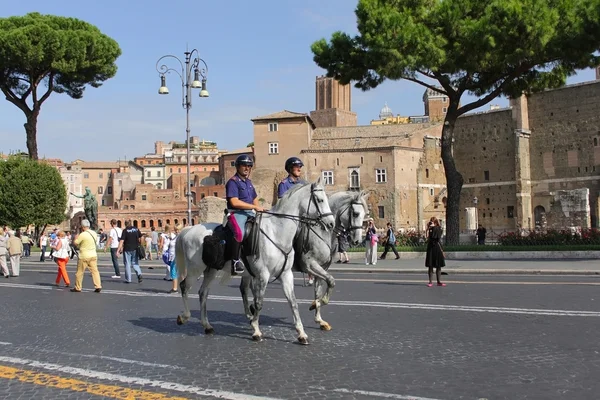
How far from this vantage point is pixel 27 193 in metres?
40.8

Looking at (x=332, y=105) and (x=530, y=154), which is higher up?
(x=332, y=105)

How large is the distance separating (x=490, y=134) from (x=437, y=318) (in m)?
52.9

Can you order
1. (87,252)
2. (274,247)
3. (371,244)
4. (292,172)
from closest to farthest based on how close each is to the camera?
(274,247) < (292,172) < (87,252) < (371,244)

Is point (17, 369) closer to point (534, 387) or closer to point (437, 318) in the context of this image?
point (534, 387)

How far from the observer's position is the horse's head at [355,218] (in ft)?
26.3

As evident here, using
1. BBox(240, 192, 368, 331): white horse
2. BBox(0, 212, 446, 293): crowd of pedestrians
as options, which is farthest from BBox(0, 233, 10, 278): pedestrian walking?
BBox(240, 192, 368, 331): white horse

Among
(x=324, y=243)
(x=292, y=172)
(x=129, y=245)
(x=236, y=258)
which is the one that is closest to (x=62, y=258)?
(x=129, y=245)

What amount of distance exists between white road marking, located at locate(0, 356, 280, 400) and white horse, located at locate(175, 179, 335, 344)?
1.88 metres

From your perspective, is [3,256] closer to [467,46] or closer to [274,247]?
[274,247]

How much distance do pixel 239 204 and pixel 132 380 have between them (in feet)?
8.76

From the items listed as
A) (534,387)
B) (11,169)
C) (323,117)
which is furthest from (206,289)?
(323,117)

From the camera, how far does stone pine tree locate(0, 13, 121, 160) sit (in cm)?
3925

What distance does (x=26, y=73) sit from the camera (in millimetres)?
40969

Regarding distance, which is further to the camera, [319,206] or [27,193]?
[27,193]
